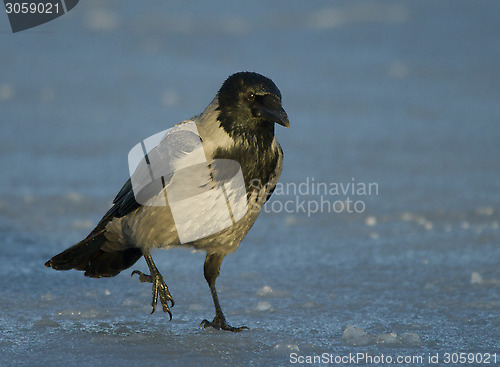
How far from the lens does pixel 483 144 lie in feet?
25.5

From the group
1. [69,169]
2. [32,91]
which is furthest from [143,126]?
[32,91]

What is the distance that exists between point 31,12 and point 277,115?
27.0 ft

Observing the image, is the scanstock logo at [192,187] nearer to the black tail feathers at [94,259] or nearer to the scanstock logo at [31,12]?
the black tail feathers at [94,259]

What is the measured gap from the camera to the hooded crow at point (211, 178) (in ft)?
12.6

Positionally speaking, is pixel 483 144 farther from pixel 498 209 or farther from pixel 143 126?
pixel 143 126

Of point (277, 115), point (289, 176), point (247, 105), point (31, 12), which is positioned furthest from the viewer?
point (31, 12)

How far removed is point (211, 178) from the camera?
382 centimetres

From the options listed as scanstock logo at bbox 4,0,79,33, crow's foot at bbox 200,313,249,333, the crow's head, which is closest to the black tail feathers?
crow's foot at bbox 200,313,249,333

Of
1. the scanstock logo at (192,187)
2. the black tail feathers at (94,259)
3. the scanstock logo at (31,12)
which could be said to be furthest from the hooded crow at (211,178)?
the scanstock logo at (31,12)

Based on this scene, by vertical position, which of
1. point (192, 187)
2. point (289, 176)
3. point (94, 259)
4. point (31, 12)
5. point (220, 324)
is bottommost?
point (220, 324)

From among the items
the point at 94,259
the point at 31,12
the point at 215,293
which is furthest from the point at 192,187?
the point at 31,12

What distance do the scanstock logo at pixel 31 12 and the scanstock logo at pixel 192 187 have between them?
292 inches

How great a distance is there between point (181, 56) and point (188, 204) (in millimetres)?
6971

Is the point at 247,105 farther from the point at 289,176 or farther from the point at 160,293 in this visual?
the point at 289,176
